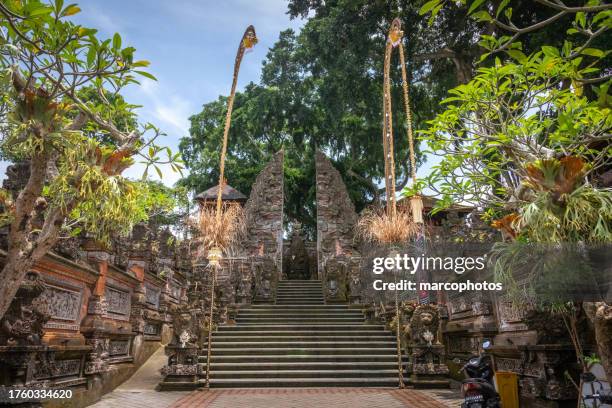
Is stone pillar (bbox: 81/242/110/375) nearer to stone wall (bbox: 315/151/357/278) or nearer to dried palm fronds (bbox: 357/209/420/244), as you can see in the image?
dried palm fronds (bbox: 357/209/420/244)

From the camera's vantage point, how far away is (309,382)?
301 inches

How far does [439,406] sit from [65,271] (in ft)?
19.5

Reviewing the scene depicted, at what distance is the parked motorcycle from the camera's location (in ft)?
13.9

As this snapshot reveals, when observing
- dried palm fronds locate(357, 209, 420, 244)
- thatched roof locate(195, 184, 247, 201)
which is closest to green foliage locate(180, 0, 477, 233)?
thatched roof locate(195, 184, 247, 201)

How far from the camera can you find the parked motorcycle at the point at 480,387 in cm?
423

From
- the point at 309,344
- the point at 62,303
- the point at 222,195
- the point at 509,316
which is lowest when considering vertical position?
the point at 309,344

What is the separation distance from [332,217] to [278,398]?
14.0 meters

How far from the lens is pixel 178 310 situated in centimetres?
808

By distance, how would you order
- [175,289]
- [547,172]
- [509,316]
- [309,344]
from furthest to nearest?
[175,289]
[309,344]
[509,316]
[547,172]

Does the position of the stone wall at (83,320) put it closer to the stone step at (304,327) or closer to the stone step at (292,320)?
the stone step at (304,327)

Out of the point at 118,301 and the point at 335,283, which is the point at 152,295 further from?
the point at 335,283

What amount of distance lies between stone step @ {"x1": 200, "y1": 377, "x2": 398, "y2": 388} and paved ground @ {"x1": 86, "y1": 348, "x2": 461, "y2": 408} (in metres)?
0.27

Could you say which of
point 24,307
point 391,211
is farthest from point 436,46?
point 24,307

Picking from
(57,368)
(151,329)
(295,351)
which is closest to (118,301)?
(57,368)
